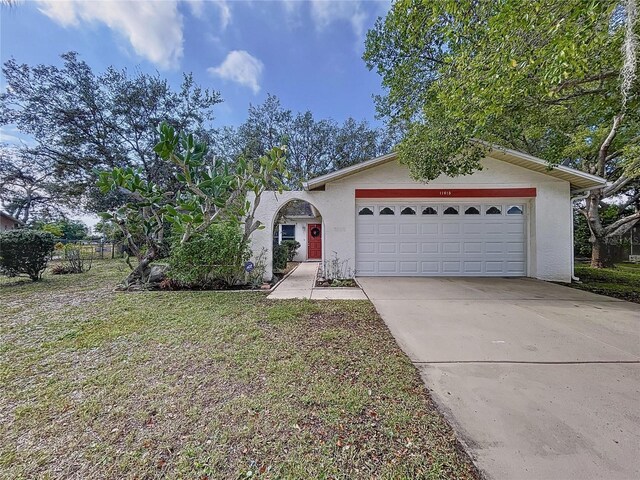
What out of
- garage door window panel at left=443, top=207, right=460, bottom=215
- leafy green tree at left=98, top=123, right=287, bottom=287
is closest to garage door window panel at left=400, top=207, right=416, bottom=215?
garage door window panel at left=443, top=207, right=460, bottom=215

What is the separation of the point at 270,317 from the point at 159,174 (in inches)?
522

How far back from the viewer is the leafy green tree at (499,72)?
11.8 feet

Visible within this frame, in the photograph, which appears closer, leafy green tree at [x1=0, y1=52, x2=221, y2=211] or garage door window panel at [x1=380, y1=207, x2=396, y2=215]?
garage door window panel at [x1=380, y1=207, x2=396, y2=215]

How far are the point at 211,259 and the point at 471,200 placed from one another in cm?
804

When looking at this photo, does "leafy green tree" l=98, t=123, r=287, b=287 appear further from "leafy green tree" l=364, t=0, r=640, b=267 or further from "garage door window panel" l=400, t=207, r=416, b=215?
"garage door window panel" l=400, t=207, r=416, b=215

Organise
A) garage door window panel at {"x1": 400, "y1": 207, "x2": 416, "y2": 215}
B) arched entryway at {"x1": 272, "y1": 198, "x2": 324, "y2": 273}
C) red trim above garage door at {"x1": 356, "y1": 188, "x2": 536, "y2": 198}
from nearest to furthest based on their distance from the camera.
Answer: red trim above garage door at {"x1": 356, "y1": 188, "x2": 536, "y2": 198}, garage door window panel at {"x1": 400, "y1": 207, "x2": 416, "y2": 215}, arched entryway at {"x1": 272, "y1": 198, "x2": 324, "y2": 273}

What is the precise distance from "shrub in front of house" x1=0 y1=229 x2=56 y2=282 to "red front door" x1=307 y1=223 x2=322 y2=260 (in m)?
11.1

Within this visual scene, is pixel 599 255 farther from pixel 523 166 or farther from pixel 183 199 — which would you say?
pixel 183 199

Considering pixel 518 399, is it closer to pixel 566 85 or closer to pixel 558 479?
pixel 558 479

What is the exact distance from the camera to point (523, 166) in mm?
8547

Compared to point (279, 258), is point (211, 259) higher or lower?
higher

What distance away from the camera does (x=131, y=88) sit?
13344mm

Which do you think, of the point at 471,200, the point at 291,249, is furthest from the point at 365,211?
the point at 291,249

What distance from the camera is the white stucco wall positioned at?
8438mm
